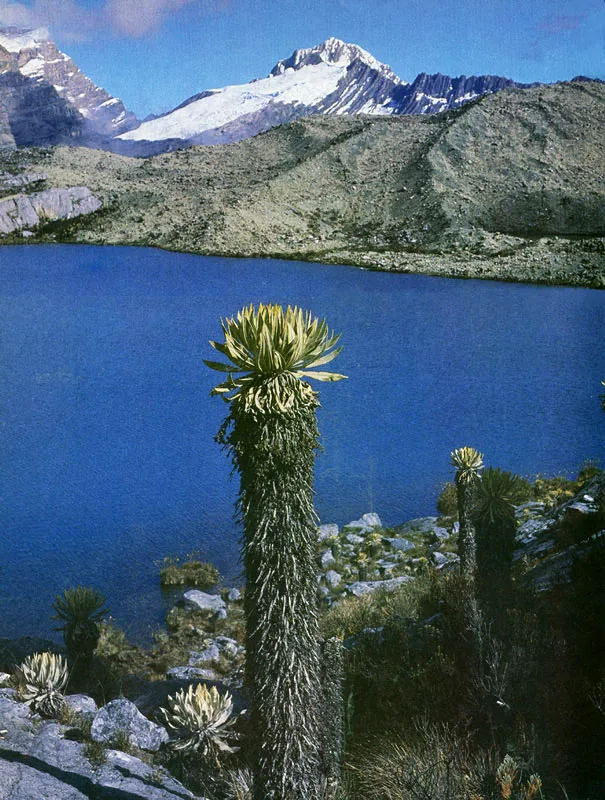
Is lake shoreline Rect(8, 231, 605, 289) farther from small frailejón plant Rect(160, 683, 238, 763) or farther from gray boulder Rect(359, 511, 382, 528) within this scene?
small frailejón plant Rect(160, 683, 238, 763)

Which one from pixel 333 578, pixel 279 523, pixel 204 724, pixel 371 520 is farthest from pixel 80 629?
pixel 371 520

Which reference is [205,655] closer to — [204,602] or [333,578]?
[204,602]

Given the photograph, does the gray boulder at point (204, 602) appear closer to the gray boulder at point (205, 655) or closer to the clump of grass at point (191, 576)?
the clump of grass at point (191, 576)

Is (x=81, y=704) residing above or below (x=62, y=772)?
above

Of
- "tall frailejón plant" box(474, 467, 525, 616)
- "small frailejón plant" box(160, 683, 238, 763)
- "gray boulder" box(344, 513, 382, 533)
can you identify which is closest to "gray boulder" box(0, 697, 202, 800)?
"small frailejón plant" box(160, 683, 238, 763)

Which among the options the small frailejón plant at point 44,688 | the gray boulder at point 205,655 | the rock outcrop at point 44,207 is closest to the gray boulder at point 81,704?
the small frailejón plant at point 44,688

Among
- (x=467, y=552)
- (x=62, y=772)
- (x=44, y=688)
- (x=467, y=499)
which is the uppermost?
(x=467, y=499)
